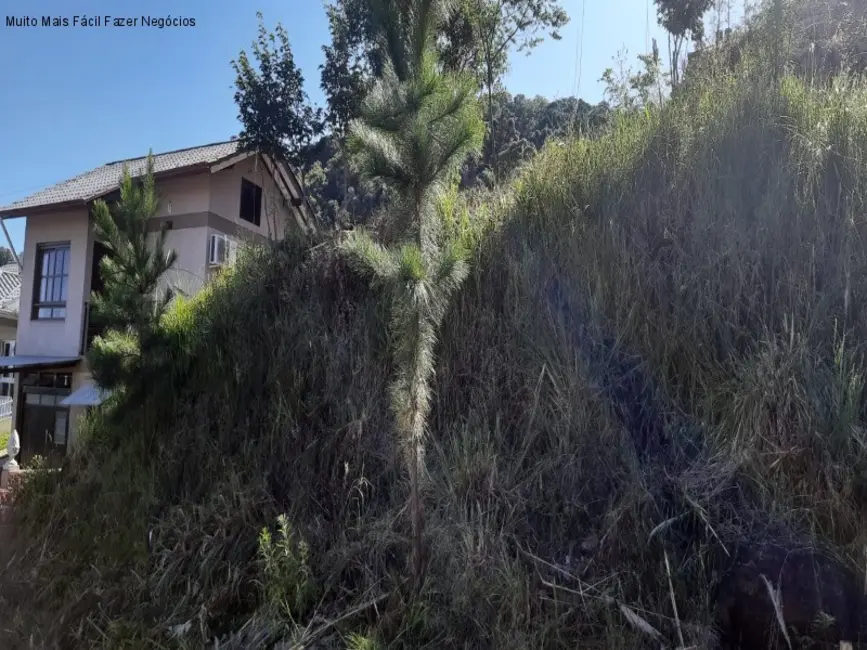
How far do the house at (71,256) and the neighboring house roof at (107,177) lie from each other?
0.16ft

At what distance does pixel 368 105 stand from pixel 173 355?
3.36 metres

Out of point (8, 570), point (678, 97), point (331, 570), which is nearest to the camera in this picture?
point (331, 570)

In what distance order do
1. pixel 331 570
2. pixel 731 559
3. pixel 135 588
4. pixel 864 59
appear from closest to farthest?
pixel 731 559 → pixel 331 570 → pixel 135 588 → pixel 864 59

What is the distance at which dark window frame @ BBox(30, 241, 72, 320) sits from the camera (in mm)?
12977

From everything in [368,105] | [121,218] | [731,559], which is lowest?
[731,559]

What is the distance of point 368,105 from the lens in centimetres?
338

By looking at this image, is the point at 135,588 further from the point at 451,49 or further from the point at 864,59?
the point at 451,49

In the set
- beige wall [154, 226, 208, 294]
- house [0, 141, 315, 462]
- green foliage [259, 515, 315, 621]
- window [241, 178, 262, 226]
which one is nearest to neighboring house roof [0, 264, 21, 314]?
house [0, 141, 315, 462]

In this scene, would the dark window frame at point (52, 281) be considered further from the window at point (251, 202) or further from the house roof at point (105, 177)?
the window at point (251, 202)

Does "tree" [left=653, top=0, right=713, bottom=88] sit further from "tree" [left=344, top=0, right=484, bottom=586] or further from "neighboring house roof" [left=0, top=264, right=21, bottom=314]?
"neighboring house roof" [left=0, top=264, right=21, bottom=314]

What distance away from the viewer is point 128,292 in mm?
5230

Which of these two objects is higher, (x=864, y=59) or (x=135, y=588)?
(x=864, y=59)

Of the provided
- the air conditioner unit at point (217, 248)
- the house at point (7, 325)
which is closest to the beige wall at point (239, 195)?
the air conditioner unit at point (217, 248)

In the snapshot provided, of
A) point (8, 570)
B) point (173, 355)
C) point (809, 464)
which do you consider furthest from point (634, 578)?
point (8, 570)
